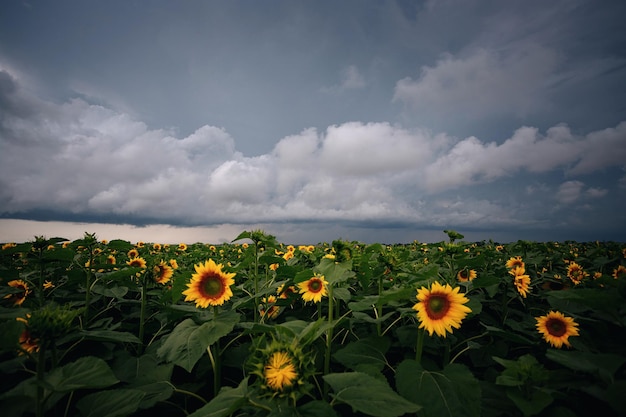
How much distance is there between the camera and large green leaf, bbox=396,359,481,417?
178 cm

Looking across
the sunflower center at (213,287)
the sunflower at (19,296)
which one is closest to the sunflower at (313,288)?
the sunflower center at (213,287)

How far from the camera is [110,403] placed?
178 centimetres

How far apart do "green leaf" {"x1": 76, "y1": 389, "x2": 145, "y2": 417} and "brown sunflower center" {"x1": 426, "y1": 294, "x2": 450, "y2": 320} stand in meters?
2.14

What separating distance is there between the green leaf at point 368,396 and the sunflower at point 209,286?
4.83ft

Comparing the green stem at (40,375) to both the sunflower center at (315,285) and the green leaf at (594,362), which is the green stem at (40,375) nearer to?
the sunflower center at (315,285)

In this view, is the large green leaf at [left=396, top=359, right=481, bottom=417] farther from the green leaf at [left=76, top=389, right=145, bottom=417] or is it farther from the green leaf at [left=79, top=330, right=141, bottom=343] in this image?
the green leaf at [left=79, top=330, right=141, bottom=343]

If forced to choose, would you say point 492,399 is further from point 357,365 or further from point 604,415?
point 357,365

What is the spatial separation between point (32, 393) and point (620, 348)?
3.94 meters

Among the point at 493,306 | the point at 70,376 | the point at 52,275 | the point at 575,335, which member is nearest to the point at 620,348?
the point at 575,335

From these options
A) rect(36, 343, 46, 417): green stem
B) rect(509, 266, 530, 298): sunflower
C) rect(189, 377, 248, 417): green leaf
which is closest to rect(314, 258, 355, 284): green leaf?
rect(189, 377, 248, 417): green leaf

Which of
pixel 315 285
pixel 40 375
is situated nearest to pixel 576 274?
pixel 315 285

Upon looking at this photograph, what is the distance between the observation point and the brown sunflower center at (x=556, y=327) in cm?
281

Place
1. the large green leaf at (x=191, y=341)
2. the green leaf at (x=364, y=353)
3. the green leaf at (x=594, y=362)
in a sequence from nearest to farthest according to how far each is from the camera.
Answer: the green leaf at (x=594, y=362)
the large green leaf at (x=191, y=341)
the green leaf at (x=364, y=353)

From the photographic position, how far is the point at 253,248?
369cm
